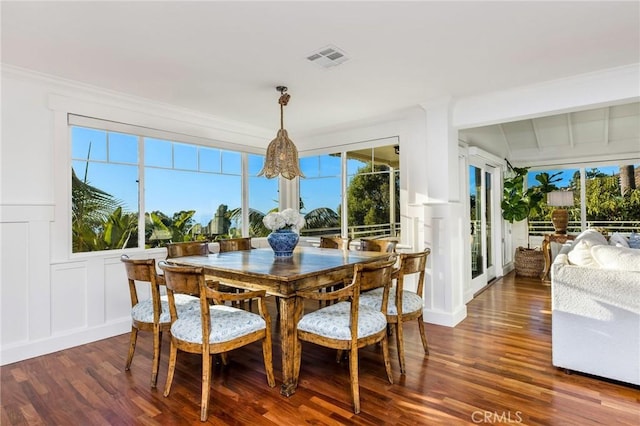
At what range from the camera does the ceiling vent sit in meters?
2.67

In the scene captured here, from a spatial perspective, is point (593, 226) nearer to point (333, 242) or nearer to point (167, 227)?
point (333, 242)

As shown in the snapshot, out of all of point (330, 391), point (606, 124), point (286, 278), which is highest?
point (606, 124)

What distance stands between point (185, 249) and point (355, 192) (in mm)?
2502

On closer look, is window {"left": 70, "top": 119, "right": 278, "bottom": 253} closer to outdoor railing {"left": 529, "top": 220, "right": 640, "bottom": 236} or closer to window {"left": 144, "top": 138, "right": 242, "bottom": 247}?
window {"left": 144, "top": 138, "right": 242, "bottom": 247}

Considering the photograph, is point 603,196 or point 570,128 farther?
point 603,196

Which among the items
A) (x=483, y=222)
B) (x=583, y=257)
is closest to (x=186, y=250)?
(x=583, y=257)

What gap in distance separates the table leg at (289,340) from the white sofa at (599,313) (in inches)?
78.4

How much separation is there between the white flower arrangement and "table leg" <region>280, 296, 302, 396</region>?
3.31 ft

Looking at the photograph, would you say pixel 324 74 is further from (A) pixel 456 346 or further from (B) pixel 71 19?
(A) pixel 456 346

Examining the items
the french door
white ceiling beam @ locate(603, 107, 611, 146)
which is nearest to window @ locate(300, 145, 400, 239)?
the french door

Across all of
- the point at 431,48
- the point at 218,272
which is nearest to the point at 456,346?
the point at 218,272

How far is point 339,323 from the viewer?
2289mm

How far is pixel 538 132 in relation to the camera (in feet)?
19.9

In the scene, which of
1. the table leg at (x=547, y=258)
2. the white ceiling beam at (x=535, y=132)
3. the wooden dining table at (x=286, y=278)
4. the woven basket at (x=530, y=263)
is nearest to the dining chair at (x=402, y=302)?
the wooden dining table at (x=286, y=278)
